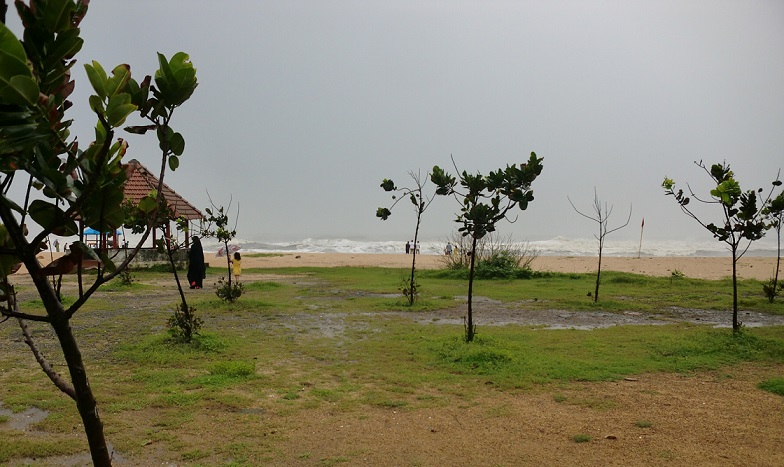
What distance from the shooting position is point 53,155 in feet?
5.34

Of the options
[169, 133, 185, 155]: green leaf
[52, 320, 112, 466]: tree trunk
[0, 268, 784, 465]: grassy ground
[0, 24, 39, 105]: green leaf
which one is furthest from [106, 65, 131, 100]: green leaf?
[0, 268, 784, 465]: grassy ground

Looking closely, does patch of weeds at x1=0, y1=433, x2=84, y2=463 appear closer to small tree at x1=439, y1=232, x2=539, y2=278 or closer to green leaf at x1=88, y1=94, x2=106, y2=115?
green leaf at x1=88, y1=94, x2=106, y2=115

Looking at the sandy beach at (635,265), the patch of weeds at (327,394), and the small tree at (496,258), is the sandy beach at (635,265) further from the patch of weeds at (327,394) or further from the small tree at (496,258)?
the patch of weeds at (327,394)

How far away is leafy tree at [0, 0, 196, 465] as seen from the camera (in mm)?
1346

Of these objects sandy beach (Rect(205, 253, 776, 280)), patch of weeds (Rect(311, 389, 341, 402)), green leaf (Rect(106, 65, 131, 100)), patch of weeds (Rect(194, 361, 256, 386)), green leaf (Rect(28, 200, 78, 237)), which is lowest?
patch of weeds (Rect(311, 389, 341, 402))

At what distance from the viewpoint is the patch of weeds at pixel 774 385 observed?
6082mm

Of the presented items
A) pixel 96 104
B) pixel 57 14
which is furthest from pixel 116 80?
pixel 57 14

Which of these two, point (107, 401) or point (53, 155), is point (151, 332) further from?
point (53, 155)

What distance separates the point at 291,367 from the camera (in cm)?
741

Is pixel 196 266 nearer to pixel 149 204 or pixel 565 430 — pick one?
pixel 565 430

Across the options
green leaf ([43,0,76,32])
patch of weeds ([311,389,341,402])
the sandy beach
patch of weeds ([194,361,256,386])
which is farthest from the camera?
the sandy beach

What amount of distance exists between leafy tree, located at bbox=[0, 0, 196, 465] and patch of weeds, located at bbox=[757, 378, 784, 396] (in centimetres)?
657

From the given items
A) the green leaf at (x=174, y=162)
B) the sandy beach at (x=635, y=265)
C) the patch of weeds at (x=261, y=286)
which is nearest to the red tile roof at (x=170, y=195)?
the sandy beach at (x=635, y=265)

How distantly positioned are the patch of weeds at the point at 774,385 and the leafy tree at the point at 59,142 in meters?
6.57
